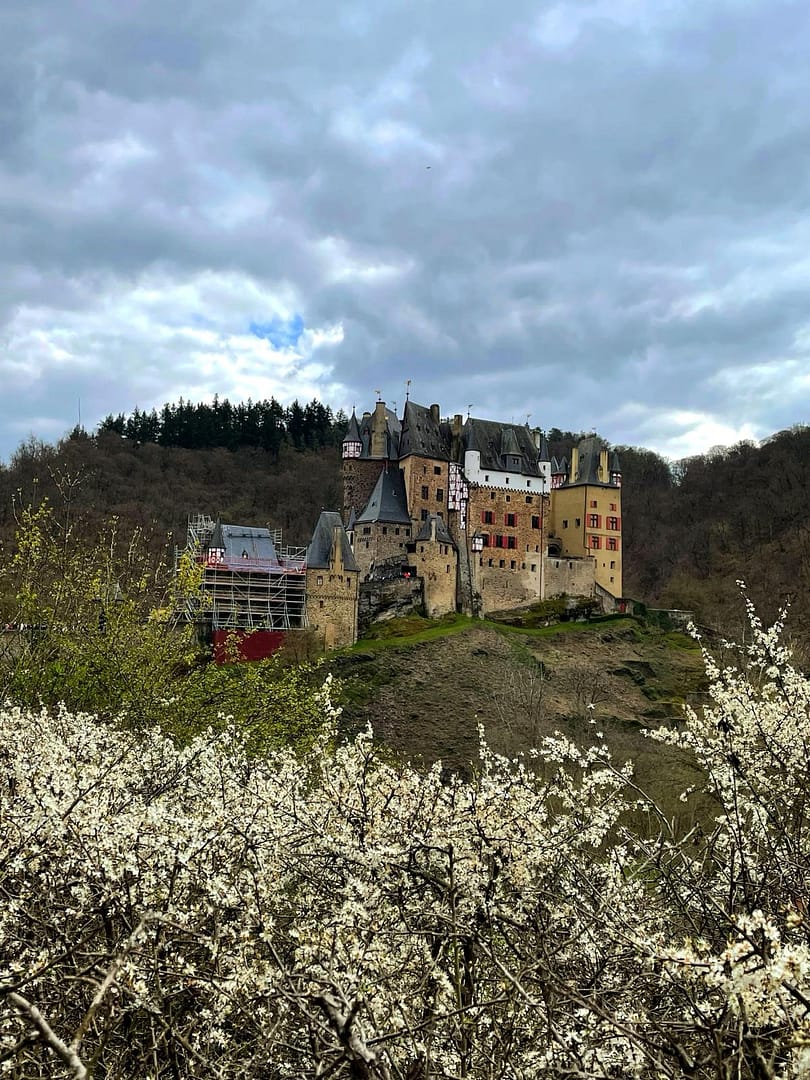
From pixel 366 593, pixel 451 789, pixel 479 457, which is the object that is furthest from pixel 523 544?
pixel 451 789

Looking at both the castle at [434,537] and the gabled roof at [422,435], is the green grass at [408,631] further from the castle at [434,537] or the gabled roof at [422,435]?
the gabled roof at [422,435]

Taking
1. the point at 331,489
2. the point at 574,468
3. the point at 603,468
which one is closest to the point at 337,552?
the point at 574,468

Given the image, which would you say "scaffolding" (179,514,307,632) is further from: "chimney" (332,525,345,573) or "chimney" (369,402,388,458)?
"chimney" (369,402,388,458)

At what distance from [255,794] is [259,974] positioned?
1.97 m

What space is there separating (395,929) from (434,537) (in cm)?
4188

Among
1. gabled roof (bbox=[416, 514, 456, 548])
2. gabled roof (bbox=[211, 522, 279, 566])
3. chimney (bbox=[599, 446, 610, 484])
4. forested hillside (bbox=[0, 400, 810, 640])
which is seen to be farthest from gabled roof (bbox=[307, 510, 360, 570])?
chimney (bbox=[599, 446, 610, 484])

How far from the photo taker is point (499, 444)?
53281 mm

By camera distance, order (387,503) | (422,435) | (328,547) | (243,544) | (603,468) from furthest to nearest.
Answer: (603,468) < (422,435) < (387,503) < (243,544) < (328,547)

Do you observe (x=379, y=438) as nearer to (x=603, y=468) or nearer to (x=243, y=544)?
(x=243, y=544)

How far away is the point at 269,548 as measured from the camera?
48094 millimetres

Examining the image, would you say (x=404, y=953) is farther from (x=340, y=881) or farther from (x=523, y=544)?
(x=523, y=544)

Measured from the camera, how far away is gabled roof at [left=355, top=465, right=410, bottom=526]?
47969mm

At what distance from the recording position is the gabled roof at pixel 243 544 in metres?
47.1

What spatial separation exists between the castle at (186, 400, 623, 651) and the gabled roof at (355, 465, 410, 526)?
2.8 inches
